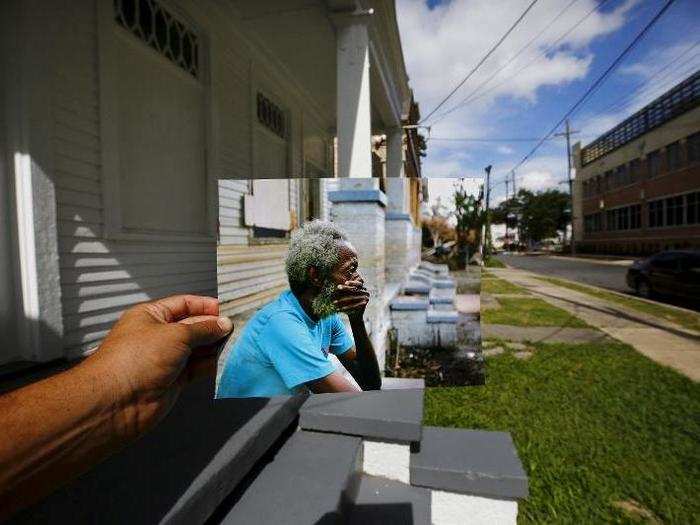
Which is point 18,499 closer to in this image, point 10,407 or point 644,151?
point 10,407

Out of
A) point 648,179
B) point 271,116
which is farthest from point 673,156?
point 271,116

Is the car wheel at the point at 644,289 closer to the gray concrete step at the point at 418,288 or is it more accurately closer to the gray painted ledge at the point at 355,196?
the gray concrete step at the point at 418,288

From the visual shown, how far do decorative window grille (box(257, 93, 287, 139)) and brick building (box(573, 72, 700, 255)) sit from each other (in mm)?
26703

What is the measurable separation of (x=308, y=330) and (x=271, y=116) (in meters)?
5.09

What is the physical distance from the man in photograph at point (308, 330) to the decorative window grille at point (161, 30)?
2.92 metres

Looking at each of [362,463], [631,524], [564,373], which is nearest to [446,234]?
[362,463]

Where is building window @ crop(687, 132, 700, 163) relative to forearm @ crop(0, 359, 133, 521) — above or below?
above

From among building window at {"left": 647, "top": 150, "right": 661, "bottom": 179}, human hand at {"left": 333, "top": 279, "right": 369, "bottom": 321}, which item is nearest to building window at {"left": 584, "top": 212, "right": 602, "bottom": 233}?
building window at {"left": 647, "top": 150, "right": 661, "bottom": 179}

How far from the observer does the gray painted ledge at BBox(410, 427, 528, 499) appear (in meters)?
1.71

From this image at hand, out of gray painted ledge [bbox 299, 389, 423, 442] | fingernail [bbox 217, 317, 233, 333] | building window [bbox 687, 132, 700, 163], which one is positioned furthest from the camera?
building window [bbox 687, 132, 700, 163]

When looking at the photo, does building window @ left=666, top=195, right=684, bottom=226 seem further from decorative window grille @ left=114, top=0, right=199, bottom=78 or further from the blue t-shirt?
the blue t-shirt

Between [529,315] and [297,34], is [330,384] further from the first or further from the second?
[529,315]

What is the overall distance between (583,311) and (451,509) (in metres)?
7.81

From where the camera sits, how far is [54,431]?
0.63 meters
